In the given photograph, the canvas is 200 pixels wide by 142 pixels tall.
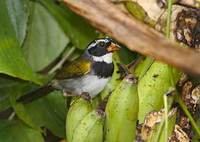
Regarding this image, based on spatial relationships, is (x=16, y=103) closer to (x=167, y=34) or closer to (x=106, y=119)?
(x=106, y=119)

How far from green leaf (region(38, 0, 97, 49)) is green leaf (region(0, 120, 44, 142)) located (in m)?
0.49

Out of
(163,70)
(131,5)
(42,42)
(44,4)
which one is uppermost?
(131,5)

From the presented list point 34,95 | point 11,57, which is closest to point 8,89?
point 34,95

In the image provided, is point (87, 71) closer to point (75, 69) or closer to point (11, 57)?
point (75, 69)

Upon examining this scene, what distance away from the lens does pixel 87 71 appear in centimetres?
194

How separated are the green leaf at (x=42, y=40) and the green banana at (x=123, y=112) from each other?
2.95 feet

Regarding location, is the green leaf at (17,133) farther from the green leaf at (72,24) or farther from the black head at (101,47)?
the green leaf at (72,24)

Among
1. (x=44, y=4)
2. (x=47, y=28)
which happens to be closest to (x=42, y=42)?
(x=47, y=28)

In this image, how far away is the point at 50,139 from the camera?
5.84 feet

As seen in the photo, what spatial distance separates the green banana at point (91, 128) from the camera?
1.11m

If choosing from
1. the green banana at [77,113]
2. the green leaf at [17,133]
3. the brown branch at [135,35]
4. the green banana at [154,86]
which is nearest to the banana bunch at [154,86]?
the green banana at [154,86]

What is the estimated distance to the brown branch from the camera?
0.75 meters

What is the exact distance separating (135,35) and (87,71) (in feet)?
3.72

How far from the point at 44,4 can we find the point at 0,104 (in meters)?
0.48
